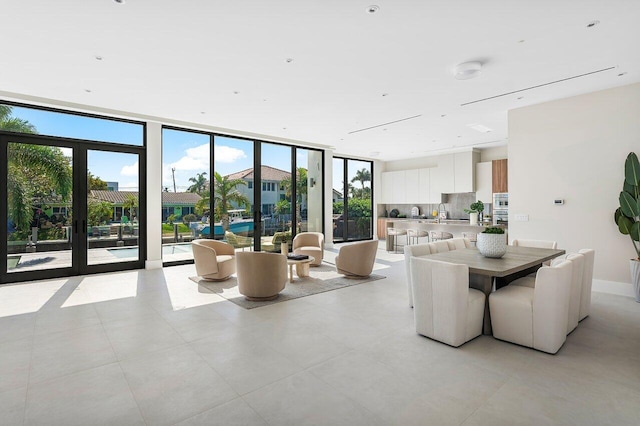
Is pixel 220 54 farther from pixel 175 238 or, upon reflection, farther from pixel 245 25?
pixel 175 238

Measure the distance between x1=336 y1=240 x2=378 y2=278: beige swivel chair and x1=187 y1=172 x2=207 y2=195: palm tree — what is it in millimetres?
3707

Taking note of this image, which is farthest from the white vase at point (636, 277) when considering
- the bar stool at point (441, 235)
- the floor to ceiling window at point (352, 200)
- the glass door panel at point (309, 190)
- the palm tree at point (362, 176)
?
the palm tree at point (362, 176)

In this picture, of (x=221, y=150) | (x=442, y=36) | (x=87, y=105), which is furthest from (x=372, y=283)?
(x=87, y=105)

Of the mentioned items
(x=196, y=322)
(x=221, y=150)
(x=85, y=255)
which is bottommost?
(x=196, y=322)

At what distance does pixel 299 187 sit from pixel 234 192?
7.05 feet

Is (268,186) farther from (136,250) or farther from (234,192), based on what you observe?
(136,250)

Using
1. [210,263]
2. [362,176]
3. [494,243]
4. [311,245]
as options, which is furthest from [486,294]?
[362,176]

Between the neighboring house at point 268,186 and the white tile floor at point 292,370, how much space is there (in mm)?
4336

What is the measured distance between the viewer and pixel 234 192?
8.16m

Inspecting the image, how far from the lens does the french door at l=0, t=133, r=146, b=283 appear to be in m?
5.65

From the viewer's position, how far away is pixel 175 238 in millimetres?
7367

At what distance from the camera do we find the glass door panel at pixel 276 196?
28.8 ft

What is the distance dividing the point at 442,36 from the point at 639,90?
11.6 ft

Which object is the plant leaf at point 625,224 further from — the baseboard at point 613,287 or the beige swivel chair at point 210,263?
the beige swivel chair at point 210,263
